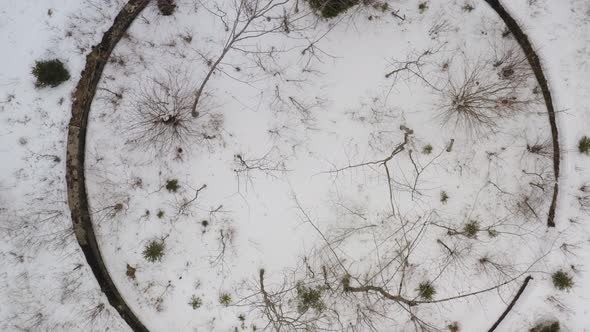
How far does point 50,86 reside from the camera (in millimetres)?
6277

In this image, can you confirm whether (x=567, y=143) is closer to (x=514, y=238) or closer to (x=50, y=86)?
(x=514, y=238)

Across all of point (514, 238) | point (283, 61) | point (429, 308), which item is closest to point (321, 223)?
point (429, 308)

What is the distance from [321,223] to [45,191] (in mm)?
4393

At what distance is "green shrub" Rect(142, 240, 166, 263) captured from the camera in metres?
6.36

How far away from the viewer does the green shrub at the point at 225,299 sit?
20.9ft

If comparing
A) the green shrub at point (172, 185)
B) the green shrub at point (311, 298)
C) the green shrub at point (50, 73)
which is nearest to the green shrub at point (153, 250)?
the green shrub at point (172, 185)

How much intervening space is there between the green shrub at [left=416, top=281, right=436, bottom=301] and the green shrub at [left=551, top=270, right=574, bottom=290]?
1.88 m

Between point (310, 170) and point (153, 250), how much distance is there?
2.79 meters

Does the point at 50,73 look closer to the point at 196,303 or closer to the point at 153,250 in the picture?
the point at 153,250

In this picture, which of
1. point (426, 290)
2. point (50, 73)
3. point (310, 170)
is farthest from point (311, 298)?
point (50, 73)

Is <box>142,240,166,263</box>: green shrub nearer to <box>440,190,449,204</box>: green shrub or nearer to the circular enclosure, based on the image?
the circular enclosure

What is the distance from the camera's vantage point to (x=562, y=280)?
6.24 m

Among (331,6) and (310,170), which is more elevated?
(331,6)

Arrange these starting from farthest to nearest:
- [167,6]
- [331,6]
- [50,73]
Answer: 1. [167,6]
2. [50,73]
3. [331,6]
